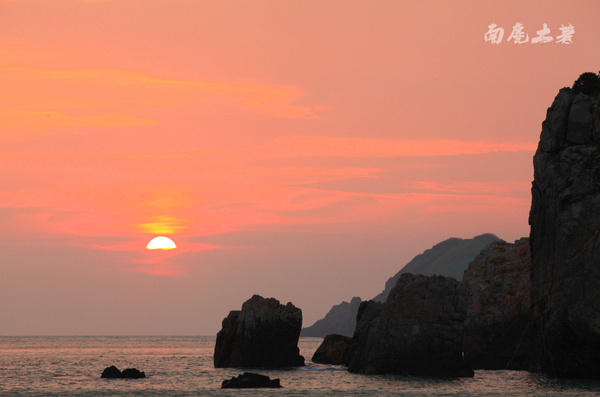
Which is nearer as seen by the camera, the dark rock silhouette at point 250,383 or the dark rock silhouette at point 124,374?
the dark rock silhouette at point 250,383

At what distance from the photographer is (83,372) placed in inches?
4464

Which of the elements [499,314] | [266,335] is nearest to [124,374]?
[266,335]

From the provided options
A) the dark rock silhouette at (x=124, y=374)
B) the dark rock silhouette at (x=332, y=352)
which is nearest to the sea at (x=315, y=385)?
the dark rock silhouette at (x=124, y=374)

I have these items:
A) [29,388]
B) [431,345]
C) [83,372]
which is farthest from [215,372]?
[431,345]

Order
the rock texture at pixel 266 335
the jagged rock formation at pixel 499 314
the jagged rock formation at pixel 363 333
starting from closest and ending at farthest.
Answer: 1. the jagged rock formation at pixel 363 333
2. the jagged rock formation at pixel 499 314
3. the rock texture at pixel 266 335

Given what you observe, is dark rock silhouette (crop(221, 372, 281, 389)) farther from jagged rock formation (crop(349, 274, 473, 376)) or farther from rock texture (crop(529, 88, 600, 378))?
rock texture (crop(529, 88, 600, 378))

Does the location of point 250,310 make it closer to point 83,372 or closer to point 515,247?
point 83,372

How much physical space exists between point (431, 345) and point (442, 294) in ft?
16.2

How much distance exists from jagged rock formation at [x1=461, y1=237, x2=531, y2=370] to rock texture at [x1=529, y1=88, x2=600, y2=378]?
18.6 m

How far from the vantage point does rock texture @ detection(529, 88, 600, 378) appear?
73.1 m

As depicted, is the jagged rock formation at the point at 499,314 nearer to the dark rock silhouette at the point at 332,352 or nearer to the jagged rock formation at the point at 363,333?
the jagged rock formation at the point at 363,333

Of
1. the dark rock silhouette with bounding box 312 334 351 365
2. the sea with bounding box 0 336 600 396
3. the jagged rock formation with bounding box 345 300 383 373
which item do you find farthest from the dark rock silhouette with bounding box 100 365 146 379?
the dark rock silhouette with bounding box 312 334 351 365

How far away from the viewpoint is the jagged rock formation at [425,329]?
8075 cm

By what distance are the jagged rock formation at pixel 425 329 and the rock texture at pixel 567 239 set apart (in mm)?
8124
